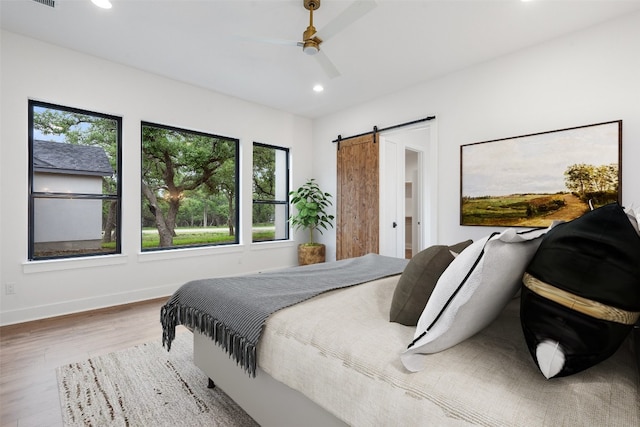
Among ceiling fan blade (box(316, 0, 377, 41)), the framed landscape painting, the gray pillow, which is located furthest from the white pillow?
the framed landscape painting

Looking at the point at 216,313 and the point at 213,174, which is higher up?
the point at 213,174

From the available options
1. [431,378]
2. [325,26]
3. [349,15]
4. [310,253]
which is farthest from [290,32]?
[310,253]

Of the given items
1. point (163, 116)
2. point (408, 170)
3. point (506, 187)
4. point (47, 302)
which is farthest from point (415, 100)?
point (47, 302)

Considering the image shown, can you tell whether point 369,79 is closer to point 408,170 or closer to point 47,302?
point 408,170

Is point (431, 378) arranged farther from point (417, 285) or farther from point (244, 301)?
point (244, 301)

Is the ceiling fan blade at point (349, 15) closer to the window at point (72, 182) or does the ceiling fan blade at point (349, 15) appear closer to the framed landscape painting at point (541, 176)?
the framed landscape painting at point (541, 176)

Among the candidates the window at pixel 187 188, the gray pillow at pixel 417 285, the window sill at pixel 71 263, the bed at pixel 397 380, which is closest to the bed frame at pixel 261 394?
the bed at pixel 397 380

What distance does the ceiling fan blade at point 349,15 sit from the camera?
197 centimetres

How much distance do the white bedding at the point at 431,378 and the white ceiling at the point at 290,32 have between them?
2184mm

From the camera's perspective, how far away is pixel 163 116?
3.93 meters

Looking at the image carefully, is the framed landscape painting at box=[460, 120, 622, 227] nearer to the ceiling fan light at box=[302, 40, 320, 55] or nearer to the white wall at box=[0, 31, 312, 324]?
the ceiling fan light at box=[302, 40, 320, 55]

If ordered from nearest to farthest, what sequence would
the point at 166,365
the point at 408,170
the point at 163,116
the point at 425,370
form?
the point at 425,370, the point at 166,365, the point at 163,116, the point at 408,170

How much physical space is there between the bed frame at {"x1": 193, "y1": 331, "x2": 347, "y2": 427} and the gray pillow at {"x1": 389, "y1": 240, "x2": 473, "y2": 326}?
45 centimetres

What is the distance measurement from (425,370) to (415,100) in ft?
12.9
